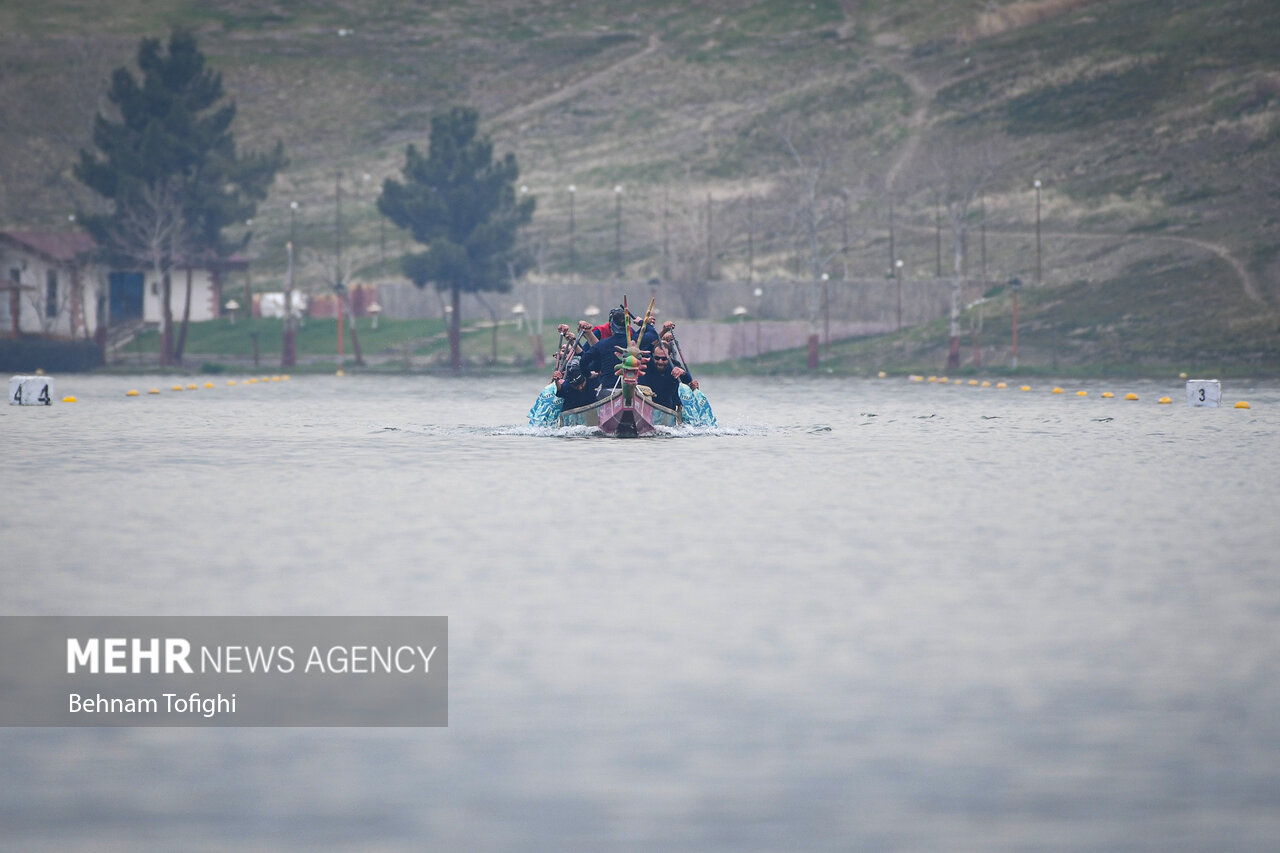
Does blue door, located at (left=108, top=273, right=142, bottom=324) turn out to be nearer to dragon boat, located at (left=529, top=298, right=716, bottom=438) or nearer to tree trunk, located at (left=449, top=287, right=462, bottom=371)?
tree trunk, located at (left=449, top=287, right=462, bottom=371)

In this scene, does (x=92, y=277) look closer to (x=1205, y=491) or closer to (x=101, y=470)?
(x=101, y=470)

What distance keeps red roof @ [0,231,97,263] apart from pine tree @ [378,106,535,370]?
22860 mm

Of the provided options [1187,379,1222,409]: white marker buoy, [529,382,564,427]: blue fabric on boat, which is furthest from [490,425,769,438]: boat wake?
[1187,379,1222,409]: white marker buoy

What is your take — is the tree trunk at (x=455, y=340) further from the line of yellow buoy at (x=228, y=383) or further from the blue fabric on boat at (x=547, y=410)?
the blue fabric on boat at (x=547, y=410)

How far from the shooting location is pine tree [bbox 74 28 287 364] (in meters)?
121

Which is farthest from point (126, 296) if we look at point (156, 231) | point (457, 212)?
point (457, 212)

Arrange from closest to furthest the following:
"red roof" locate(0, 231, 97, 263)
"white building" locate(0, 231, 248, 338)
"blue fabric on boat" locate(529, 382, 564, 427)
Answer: "blue fabric on boat" locate(529, 382, 564, 427) → "white building" locate(0, 231, 248, 338) → "red roof" locate(0, 231, 97, 263)

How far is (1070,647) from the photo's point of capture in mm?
17234

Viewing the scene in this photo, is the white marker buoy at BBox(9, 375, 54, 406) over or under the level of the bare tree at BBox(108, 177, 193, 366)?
under

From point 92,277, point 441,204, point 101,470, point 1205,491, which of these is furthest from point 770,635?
point 92,277

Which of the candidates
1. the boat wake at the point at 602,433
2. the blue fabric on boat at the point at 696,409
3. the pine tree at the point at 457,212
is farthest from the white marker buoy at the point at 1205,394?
the pine tree at the point at 457,212

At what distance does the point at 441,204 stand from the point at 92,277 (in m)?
26.0

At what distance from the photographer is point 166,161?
123812 millimetres

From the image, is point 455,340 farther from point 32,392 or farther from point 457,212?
point 32,392
